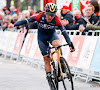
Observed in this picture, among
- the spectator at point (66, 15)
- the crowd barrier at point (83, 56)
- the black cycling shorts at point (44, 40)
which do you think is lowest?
the crowd barrier at point (83, 56)

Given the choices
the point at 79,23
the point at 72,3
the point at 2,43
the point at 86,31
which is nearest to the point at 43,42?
the point at 86,31

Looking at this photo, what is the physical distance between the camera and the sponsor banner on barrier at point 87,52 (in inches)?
350

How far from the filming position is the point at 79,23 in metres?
10.4

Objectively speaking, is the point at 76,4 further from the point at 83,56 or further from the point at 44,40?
the point at 44,40

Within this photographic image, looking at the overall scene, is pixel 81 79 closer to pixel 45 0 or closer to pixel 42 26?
pixel 42 26

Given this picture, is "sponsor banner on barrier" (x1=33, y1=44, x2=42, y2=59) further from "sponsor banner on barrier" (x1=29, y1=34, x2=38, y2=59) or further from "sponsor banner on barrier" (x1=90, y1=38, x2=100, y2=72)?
"sponsor banner on barrier" (x1=90, y1=38, x2=100, y2=72)

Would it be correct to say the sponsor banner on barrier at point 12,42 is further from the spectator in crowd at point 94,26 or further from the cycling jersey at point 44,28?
the cycling jersey at point 44,28

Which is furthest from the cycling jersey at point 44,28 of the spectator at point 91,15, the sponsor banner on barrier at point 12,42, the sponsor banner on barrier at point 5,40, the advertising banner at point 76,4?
the sponsor banner on barrier at point 5,40

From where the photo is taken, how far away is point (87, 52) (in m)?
9.10

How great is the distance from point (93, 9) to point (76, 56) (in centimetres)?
175

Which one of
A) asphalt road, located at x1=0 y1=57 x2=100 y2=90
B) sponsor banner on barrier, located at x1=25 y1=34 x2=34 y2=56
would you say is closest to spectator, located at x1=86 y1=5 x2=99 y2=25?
asphalt road, located at x1=0 y1=57 x2=100 y2=90

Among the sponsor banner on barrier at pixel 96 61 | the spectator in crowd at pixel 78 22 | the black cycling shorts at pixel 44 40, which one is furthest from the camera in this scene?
the spectator in crowd at pixel 78 22

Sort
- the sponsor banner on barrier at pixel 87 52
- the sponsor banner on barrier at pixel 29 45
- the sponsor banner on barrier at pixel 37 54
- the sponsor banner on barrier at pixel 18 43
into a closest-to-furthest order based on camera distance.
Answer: the sponsor banner on barrier at pixel 87 52, the sponsor banner on barrier at pixel 37 54, the sponsor banner on barrier at pixel 29 45, the sponsor banner on barrier at pixel 18 43

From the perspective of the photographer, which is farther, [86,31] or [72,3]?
[72,3]
